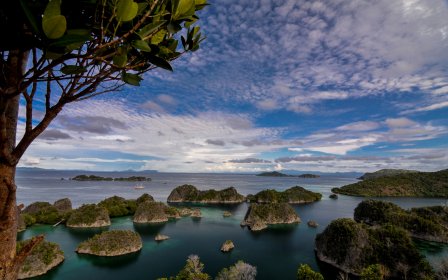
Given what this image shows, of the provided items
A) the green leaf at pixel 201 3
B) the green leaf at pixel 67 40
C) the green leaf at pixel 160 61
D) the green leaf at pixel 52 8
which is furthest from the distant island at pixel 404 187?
the green leaf at pixel 52 8

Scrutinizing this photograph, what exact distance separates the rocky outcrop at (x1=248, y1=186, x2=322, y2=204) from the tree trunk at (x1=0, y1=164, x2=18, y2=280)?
99.9 metres

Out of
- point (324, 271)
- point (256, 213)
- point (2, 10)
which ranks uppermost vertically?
point (2, 10)

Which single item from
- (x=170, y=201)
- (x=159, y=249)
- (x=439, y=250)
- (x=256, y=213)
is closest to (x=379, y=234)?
(x=439, y=250)

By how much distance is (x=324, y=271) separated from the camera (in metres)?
35.5

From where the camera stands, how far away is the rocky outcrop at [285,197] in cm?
9994

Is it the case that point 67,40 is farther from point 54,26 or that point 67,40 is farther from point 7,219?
point 7,219

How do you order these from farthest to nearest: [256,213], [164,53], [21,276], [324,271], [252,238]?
[256,213], [252,238], [324,271], [21,276], [164,53]

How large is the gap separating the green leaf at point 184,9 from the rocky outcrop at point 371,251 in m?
38.9

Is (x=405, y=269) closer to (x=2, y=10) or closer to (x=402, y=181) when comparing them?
(x=2, y=10)

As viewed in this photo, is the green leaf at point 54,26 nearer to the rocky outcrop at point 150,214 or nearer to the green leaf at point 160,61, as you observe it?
the green leaf at point 160,61

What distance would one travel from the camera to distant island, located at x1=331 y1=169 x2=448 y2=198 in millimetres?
139500

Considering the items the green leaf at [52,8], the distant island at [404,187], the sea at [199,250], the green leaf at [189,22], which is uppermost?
the green leaf at [189,22]

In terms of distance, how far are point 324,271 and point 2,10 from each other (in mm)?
41323

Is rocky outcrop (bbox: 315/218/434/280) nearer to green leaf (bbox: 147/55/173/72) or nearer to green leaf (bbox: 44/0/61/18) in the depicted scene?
green leaf (bbox: 147/55/173/72)
